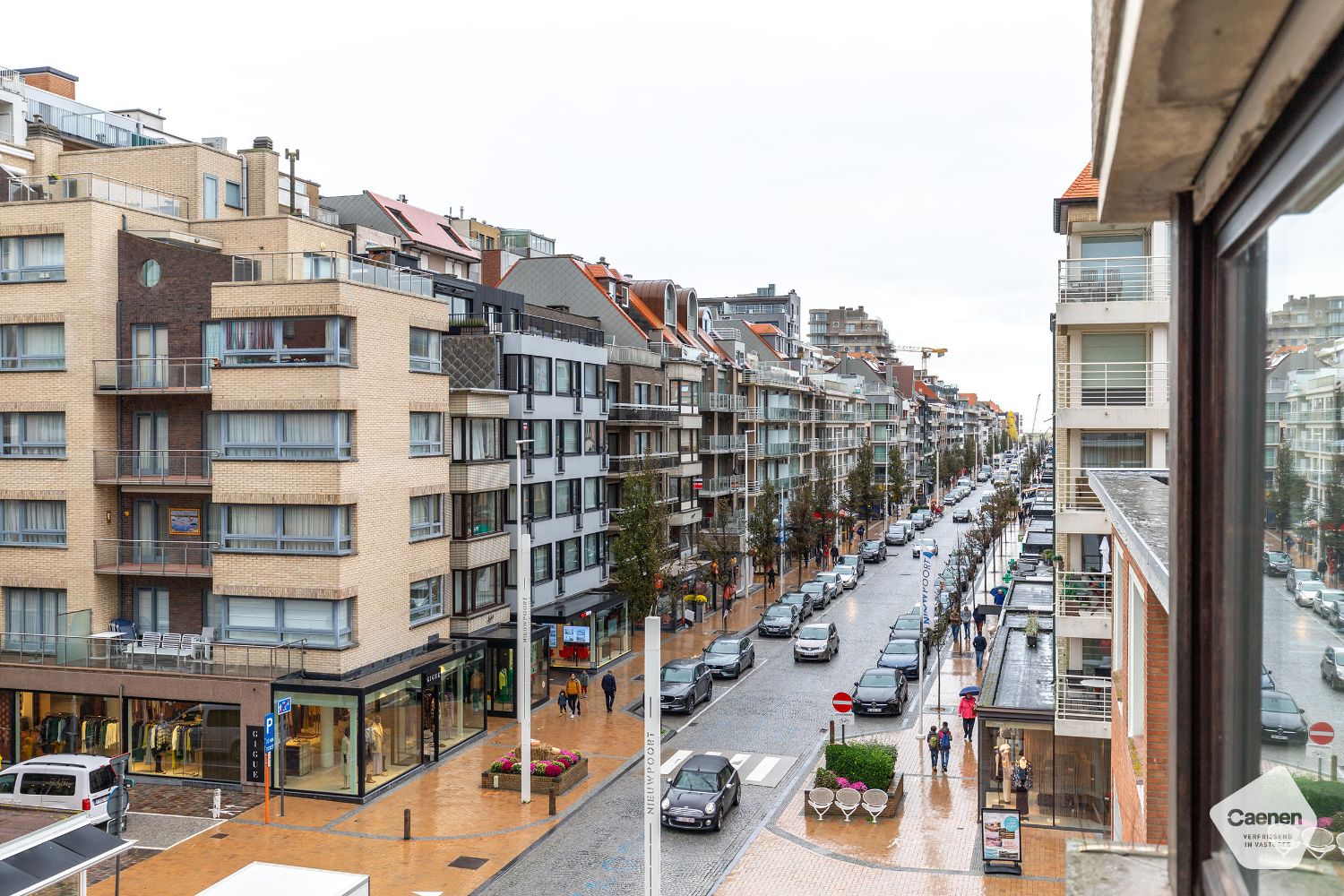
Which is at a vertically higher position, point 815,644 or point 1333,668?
point 1333,668

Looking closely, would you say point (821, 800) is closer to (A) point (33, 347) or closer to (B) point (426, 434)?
(B) point (426, 434)

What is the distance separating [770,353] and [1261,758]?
8963 cm

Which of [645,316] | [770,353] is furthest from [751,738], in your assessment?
[770,353]

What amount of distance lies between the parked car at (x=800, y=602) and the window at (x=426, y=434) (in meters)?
23.6

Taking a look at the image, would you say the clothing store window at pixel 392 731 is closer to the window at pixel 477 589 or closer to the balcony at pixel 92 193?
the window at pixel 477 589

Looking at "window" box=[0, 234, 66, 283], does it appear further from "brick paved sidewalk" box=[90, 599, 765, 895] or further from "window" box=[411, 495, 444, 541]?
"brick paved sidewalk" box=[90, 599, 765, 895]

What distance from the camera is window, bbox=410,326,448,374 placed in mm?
33244

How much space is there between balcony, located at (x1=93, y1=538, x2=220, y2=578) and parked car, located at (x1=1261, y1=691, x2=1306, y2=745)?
32.5 metres

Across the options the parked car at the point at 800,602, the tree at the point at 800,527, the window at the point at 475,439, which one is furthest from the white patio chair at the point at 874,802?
the tree at the point at 800,527

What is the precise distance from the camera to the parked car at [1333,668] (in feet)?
6.42

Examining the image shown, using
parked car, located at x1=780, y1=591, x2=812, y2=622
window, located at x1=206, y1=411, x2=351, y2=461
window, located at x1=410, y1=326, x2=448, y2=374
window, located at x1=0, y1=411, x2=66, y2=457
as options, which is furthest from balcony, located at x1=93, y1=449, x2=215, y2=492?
parked car, located at x1=780, y1=591, x2=812, y2=622

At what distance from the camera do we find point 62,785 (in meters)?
25.1

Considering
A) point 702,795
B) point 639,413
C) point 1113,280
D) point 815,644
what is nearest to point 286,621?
point 702,795

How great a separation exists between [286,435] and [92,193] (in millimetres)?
10172
